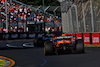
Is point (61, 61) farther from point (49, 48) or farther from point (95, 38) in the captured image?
point (95, 38)

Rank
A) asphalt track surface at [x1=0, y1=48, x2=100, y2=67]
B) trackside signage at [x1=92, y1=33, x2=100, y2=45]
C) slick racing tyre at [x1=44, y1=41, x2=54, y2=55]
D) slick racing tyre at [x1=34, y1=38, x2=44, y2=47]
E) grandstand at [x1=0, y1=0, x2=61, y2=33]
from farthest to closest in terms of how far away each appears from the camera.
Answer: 1. grandstand at [x1=0, y1=0, x2=61, y2=33]
2. slick racing tyre at [x1=34, y1=38, x2=44, y2=47]
3. trackside signage at [x1=92, y1=33, x2=100, y2=45]
4. slick racing tyre at [x1=44, y1=41, x2=54, y2=55]
5. asphalt track surface at [x1=0, y1=48, x2=100, y2=67]

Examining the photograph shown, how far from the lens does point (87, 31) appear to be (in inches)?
720

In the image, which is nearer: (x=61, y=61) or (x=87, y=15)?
(x=61, y=61)

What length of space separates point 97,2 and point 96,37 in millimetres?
2764

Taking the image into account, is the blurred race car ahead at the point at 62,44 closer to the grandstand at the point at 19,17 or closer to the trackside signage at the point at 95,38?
the trackside signage at the point at 95,38

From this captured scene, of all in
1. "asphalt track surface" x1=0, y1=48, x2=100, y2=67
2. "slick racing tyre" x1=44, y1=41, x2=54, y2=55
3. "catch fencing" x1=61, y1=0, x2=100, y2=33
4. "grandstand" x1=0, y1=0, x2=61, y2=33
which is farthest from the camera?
"grandstand" x1=0, y1=0, x2=61, y2=33

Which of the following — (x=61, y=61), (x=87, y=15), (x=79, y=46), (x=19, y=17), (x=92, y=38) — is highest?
(x=19, y=17)

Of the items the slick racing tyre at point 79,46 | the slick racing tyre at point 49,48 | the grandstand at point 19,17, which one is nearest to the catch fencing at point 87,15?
the slick racing tyre at point 79,46

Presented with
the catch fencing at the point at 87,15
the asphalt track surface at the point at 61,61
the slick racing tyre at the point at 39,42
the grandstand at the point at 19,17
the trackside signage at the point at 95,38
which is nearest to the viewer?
the asphalt track surface at the point at 61,61

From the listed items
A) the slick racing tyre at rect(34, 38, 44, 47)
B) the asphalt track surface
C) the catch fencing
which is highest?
the catch fencing

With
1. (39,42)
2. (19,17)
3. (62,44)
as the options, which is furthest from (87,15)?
(19,17)

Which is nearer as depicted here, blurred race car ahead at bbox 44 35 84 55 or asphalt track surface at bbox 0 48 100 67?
asphalt track surface at bbox 0 48 100 67

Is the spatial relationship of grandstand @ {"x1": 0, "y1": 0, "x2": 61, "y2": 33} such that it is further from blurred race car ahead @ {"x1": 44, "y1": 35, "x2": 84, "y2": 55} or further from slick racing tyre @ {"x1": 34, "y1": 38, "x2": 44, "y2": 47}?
blurred race car ahead @ {"x1": 44, "y1": 35, "x2": 84, "y2": 55}

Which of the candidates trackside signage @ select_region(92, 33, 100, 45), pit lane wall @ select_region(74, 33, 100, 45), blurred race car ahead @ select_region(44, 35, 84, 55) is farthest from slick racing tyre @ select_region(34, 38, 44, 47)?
blurred race car ahead @ select_region(44, 35, 84, 55)
